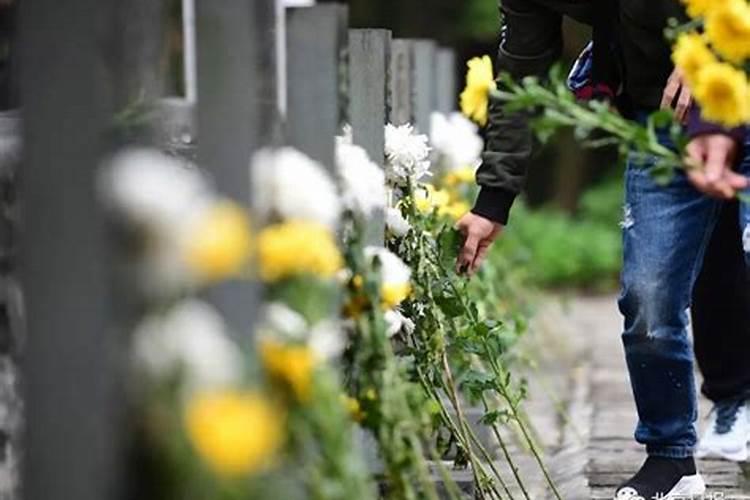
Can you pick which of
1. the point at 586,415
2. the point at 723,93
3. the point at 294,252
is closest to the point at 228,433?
the point at 294,252

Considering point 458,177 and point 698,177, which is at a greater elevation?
point 698,177

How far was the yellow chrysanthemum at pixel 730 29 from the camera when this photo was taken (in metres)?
2.94

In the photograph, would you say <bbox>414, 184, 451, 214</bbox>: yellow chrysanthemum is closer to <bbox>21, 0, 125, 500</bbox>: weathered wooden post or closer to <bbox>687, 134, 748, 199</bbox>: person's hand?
<bbox>687, 134, 748, 199</bbox>: person's hand

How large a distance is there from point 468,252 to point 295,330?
1845mm

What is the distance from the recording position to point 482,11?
640 inches

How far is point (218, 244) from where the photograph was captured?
2.14 m

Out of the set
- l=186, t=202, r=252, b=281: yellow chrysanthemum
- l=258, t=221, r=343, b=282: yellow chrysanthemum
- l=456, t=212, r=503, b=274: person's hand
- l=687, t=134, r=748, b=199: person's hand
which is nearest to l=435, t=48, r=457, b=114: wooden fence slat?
l=456, t=212, r=503, b=274: person's hand

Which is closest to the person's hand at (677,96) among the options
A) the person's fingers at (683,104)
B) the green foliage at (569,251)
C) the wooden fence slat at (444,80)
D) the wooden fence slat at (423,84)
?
the person's fingers at (683,104)

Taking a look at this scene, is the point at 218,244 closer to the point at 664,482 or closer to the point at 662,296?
the point at 662,296

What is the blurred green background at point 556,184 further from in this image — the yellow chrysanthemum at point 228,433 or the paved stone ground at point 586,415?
the yellow chrysanthemum at point 228,433

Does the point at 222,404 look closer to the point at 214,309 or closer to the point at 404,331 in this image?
the point at 214,309

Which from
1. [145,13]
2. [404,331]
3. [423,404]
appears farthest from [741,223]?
[145,13]

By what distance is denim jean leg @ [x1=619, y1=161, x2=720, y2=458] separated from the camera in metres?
4.11

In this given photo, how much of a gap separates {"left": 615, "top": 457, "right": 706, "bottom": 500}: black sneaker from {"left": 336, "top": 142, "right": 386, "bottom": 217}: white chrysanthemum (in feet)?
4.47
